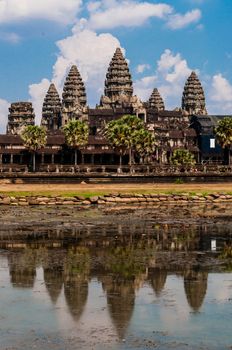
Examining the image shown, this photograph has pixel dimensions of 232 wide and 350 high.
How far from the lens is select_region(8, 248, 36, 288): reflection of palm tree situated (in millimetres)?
31964

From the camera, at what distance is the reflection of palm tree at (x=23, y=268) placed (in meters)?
32.0

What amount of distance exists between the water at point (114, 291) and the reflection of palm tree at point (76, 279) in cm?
4

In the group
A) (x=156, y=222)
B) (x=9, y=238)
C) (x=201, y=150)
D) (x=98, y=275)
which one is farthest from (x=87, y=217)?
(x=201, y=150)

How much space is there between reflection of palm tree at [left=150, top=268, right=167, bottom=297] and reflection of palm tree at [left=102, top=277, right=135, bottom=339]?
38.9 inches

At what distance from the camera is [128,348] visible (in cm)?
2156

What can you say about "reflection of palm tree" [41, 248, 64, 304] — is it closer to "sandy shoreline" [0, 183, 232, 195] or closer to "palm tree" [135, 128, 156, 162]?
"sandy shoreline" [0, 183, 232, 195]

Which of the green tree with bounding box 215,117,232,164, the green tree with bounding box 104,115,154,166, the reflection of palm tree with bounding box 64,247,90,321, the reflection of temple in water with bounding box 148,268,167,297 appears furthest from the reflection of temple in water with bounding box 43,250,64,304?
the green tree with bounding box 215,117,232,164

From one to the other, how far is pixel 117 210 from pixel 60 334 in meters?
51.4

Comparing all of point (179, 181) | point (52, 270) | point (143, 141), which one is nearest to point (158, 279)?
point (52, 270)

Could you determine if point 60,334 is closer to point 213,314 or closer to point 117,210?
point 213,314

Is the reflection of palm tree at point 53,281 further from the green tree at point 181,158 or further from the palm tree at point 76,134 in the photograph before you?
the green tree at point 181,158

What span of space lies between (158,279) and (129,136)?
9729 cm

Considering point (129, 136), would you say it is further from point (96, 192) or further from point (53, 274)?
point (53, 274)

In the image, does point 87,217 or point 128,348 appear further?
point 87,217
